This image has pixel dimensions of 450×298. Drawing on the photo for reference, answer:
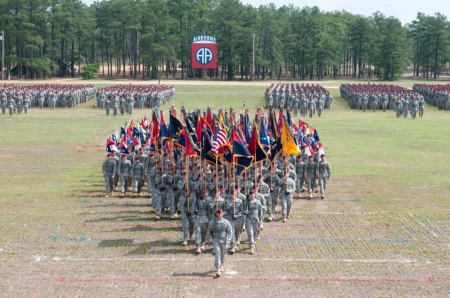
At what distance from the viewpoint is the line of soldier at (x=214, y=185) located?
13188 millimetres

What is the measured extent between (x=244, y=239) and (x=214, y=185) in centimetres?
134

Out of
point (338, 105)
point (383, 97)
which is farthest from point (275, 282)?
point (338, 105)

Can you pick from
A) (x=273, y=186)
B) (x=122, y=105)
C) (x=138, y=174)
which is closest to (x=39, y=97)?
(x=122, y=105)

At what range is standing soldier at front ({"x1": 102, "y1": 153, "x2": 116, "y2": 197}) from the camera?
723 inches

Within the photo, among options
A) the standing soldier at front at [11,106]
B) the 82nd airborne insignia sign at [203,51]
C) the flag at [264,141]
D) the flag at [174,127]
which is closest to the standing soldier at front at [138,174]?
the flag at [174,127]

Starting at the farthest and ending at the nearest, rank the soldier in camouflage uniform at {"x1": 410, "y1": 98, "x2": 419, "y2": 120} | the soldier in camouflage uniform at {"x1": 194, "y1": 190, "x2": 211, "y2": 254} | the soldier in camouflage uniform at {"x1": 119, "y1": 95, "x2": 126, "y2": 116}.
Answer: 1. the soldier in camouflage uniform at {"x1": 119, "y1": 95, "x2": 126, "y2": 116}
2. the soldier in camouflage uniform at {"x1": 410, "y1": 98, "x2": 419, "y2": 120}
3. the soldier in camouflage uniform at {"x1": 194, "y1": 190, "x2": 211, "y2": 254}

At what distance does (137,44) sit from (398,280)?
94878 mm

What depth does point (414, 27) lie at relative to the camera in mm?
112125

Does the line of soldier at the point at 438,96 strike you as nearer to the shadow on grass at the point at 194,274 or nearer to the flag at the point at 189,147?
the flag at the point at 189,147

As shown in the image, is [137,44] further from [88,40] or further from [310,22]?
[310,22]

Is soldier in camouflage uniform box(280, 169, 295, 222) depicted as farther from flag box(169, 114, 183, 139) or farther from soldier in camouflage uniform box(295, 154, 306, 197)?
flag box(169, 114, 183, 139)

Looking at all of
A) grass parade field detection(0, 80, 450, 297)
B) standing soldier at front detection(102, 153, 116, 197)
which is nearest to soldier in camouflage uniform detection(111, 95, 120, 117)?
grass parade field detection(0, 80, 450, 297)

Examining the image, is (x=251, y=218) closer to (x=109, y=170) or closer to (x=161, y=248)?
(x=161, y=248)

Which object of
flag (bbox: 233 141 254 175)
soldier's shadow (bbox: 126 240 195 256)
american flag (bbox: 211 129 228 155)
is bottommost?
soldier's shadow (bbox: 126 240 195 256)
